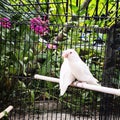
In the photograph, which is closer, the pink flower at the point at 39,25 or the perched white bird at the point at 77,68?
the perched white bird at the point at 77,68

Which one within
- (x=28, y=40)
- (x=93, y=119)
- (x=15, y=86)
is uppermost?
(x=28, y=40)

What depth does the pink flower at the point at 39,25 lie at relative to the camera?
2.10 meters

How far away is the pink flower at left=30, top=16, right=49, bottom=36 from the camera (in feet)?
6.88

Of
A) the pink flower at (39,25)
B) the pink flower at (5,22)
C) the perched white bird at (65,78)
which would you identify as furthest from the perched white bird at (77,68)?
the pink flower at (5,22)

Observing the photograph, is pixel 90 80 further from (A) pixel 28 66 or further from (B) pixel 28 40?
(A) pixel 28 66

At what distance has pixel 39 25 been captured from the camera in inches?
85.2

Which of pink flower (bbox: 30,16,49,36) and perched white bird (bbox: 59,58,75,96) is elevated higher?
pink flower (bbox: 30,16,49,36)

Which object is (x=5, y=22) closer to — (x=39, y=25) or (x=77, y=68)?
(x=39, y=25)

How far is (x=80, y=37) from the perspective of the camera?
2191 mm

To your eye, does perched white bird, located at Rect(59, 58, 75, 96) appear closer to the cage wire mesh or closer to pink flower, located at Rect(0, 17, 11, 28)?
the cage wire mesh

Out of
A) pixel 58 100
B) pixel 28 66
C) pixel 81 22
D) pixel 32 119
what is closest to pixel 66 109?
pixel 58 100

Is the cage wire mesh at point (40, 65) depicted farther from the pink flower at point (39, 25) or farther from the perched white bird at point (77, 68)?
the perched white bird at point (77, 68)

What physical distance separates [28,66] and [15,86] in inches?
7.5

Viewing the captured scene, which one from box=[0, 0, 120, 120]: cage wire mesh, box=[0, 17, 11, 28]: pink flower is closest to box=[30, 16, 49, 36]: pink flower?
box=[0, 0, 120, 120]: cage wire mesh
